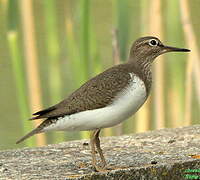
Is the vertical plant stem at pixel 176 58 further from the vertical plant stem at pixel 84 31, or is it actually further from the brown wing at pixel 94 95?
the brown wing at pixel 94 95

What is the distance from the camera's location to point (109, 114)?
4.34 metres

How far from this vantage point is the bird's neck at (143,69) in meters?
4.59

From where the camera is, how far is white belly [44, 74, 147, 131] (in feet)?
14.2

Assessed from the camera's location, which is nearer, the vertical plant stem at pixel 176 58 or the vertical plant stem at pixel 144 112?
the vertical plant stem at pixel 176 58

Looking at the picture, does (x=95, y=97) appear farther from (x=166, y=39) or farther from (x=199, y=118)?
(x=199, y=118)

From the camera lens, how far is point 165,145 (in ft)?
16.6

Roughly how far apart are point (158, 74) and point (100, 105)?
1.87m

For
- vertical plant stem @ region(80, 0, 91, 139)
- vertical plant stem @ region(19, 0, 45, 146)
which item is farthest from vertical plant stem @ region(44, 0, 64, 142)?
vertical plant stem @ region(80, 0, 91, 139)

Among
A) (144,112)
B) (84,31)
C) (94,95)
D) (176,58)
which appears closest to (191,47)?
(176,58)

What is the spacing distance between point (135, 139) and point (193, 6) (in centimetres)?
466

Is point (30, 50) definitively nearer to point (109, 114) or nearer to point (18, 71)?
point (18, 71)

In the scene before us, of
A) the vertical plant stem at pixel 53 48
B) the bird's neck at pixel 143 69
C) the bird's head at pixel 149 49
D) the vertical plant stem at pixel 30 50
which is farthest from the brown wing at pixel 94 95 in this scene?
the vertical plant stem at pixel 30 50

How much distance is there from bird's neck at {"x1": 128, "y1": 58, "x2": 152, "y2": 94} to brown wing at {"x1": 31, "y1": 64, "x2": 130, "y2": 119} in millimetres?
122

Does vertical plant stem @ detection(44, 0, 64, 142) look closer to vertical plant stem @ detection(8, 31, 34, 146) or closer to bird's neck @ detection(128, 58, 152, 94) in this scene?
vertical plant stem @ detection(8, 31, 34, 146)
